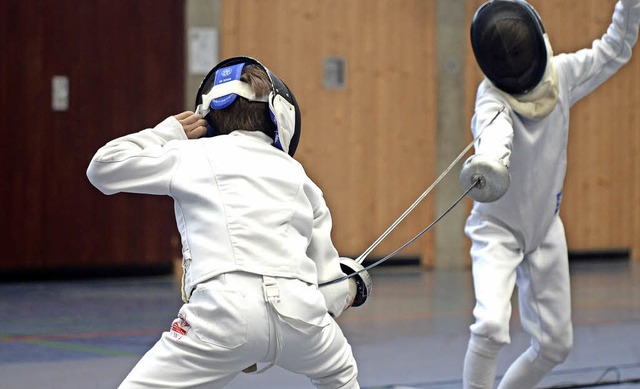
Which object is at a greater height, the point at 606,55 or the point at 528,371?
the point at 606,55

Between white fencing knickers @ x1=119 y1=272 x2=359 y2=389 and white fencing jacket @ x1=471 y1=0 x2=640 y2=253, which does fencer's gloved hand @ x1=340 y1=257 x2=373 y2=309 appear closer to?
white fencing knickers @ x1=119 y1=272 x2=359 y2=389

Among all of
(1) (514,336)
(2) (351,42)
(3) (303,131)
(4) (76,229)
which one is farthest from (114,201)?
(1) (514,336)

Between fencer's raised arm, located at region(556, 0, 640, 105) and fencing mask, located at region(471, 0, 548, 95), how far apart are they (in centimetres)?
18

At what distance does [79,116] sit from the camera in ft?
23.7

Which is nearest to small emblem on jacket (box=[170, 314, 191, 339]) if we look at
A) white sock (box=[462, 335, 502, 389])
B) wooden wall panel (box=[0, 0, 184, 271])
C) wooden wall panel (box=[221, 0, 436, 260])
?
white sock (box=[462, 335, 502, 389])

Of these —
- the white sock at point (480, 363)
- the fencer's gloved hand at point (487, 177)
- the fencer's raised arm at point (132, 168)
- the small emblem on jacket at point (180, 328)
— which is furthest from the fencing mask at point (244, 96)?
the white sock at point (480, 363)

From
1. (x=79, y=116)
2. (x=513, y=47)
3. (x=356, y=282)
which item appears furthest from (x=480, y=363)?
(x=79, y=116)

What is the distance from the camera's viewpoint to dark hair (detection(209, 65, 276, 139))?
6.90 ft

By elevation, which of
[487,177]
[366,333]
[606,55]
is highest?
[606,55]

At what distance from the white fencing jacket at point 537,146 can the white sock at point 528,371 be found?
0.35 m

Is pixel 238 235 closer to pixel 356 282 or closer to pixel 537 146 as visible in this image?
pixel 356 282

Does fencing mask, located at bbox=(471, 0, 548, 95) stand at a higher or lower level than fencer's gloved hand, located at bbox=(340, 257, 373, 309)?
higher

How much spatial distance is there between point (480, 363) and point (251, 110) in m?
1.26

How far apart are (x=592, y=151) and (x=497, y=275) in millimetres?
6908
